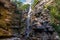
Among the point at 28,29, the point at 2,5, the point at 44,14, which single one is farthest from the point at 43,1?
the point at 2,5

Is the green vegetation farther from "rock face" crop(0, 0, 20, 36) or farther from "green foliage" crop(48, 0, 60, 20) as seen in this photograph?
"rock face" crop(0, 0, 20, 36)

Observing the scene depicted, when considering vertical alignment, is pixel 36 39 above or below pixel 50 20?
below

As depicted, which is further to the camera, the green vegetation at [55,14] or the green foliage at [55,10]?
the green foliage at [55,10]

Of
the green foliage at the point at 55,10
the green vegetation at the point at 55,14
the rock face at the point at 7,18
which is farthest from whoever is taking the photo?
the green foliage at the point at 55,10

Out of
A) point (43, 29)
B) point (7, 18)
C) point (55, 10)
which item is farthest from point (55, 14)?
point (7, 18)

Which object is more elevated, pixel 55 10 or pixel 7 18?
pixel 55 10

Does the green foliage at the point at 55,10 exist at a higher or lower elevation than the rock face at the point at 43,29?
higher

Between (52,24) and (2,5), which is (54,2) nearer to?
(52,24)

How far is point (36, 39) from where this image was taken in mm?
10781

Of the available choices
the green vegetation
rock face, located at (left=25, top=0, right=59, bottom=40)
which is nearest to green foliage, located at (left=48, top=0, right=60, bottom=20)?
the green vegetation

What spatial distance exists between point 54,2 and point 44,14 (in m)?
1.42

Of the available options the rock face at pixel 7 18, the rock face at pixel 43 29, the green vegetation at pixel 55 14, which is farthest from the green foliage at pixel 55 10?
the rock face at pixel 7 18

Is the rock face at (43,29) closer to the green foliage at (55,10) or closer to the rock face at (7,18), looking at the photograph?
the green foliage at (55,10)

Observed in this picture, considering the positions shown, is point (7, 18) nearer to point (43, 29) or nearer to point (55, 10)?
point (43, 29)
